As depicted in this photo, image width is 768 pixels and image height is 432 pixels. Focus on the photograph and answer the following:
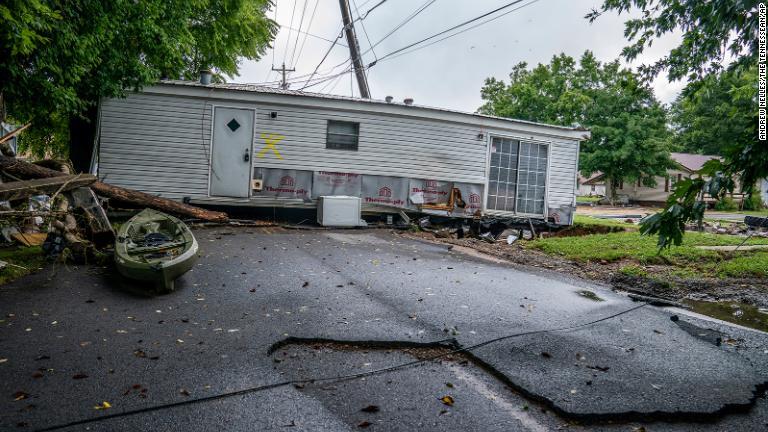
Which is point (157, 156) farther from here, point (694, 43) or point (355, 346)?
point (694, 43)

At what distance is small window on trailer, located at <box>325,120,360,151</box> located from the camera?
41.7ft

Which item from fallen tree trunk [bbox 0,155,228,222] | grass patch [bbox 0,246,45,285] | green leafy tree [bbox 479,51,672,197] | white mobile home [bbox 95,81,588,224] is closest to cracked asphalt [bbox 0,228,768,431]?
grass patch [bbox 0,246,45,285]

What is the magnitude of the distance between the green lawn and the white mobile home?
9.55 ft

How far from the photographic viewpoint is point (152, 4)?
9.13 meters

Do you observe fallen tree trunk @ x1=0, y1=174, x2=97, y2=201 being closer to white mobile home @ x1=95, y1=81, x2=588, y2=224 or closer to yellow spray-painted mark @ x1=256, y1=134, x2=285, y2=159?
white mobile home @ x1=95, y1=81, x2=588, y2=224

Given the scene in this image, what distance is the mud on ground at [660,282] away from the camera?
270 inches

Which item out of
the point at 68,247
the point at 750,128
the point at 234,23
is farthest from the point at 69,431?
the point at 234,23

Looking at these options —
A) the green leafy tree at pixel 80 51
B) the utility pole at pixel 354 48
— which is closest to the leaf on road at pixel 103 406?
the green leafy tree at pixel 80 51

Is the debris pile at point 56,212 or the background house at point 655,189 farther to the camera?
the background house at point 655,189

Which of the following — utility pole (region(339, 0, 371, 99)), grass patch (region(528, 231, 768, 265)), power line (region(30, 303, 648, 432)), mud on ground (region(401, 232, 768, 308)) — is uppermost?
utility pole (region(339, 0, 371, 99))

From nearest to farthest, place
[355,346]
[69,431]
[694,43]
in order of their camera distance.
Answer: [69,431] < [355,346] < [694,43]

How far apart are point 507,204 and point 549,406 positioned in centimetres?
1127

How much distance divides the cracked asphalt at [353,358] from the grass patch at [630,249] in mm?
3268

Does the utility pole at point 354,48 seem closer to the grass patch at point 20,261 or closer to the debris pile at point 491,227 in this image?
the debris pile at point 491,227
